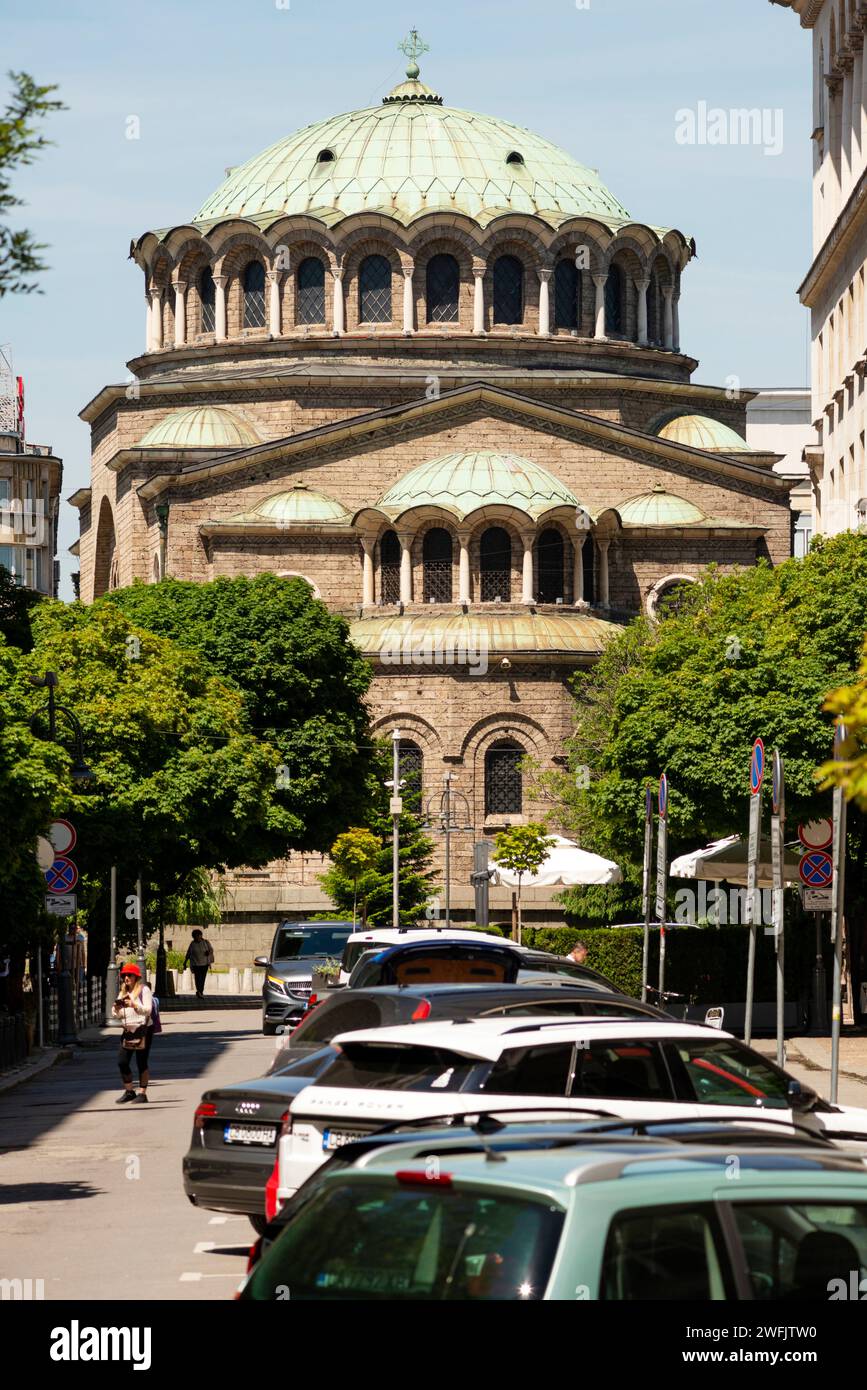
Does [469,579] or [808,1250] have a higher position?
[469,579]

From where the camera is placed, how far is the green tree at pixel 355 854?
2216 inches

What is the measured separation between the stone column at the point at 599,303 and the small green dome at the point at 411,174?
2.02m

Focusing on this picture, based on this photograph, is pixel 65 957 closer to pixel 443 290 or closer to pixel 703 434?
pixel 443 290

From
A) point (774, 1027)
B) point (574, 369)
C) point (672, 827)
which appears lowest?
point (774, 1027)

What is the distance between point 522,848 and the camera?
169 ft

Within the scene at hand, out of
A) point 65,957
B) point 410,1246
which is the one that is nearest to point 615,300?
point 65,957

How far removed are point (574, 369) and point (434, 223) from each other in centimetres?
590

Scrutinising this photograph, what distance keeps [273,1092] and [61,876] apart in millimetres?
15322

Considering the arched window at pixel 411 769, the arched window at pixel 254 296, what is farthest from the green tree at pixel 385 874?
the arched window at pixel 254 296

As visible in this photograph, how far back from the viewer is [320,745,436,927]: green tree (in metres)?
58.8

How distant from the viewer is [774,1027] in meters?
32.1

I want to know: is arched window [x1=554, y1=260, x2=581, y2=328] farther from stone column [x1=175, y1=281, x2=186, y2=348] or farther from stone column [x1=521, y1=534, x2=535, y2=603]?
stone column [x1=521, y1=534, x2=535, y2=603]
